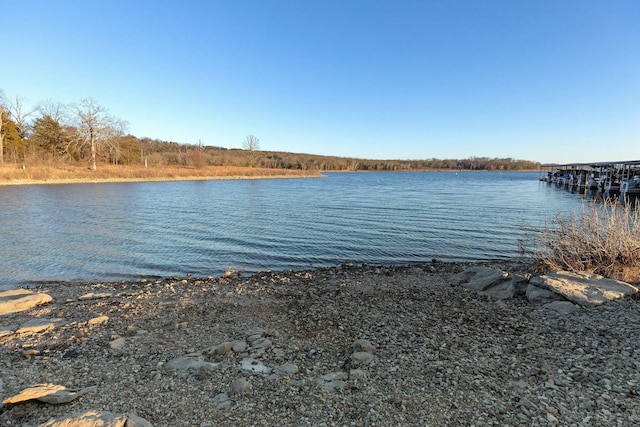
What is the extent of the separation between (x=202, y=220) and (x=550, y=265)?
18.9 meters

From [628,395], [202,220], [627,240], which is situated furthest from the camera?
[202,220]

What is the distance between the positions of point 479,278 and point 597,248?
3.18 m

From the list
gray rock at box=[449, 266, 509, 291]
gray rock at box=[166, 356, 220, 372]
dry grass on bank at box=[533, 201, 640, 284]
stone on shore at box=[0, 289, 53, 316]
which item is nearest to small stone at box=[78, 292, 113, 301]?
stone on shore at box=[0, 289, 53, 316]

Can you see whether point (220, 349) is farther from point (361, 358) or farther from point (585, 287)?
point (585, 287)

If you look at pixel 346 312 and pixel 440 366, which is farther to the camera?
pixel 346 312

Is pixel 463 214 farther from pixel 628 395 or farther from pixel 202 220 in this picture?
pixel 628 395

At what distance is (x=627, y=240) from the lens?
27.6 ft

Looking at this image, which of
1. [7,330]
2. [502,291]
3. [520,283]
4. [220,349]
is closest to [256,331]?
[220,349]

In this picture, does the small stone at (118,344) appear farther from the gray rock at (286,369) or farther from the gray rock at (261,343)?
the gray rock at (286,369)

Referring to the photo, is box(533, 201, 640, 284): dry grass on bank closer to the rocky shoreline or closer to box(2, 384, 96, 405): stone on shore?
the rocky shoreline

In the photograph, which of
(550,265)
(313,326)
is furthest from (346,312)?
(550,265)

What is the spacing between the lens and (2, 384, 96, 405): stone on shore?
12.1 feet

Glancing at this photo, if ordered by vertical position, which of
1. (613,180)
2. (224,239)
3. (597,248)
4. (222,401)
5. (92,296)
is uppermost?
(613,180)

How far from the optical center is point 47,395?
12.4 ft
